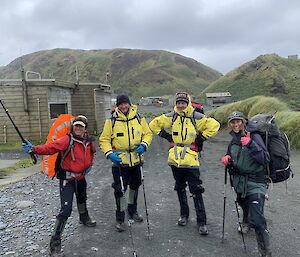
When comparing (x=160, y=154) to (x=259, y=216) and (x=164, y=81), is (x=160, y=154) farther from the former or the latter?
(x=164, y=81)

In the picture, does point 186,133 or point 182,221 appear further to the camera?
point 182,221

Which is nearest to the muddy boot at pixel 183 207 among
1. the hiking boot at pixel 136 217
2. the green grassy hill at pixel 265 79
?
the hiking boot at pixel 136 217

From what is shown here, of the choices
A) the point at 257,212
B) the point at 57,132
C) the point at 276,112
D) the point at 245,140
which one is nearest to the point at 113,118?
the point at 57,132

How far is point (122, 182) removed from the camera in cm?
640

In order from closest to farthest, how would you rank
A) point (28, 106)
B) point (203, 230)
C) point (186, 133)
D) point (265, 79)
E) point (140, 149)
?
point (203, 230)
point (186, 133)
point (140, 149)
point (28, 106)
point (265, 79)

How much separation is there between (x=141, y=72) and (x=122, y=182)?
163636 millimetres

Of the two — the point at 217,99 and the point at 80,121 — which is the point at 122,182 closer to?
the point at 80,121

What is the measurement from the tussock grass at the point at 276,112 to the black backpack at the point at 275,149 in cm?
1236

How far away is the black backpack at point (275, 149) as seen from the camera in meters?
5.15

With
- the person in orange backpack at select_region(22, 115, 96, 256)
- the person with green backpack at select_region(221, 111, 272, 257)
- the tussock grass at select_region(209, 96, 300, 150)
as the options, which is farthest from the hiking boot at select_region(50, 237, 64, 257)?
the tussock grass at select_region(209, 96, 300, 150)

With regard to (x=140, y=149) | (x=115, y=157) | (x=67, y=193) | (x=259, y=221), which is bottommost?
(x=259, y=221)

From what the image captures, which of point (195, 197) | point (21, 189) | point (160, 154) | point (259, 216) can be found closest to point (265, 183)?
point (259, 216)

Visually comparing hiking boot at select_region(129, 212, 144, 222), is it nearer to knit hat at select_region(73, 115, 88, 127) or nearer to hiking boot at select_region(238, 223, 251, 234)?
hiking boot at select_region(238, 223, 251, 234)

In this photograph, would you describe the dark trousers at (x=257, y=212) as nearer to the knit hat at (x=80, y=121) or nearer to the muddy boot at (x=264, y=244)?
the muddy boot at (x=264, y=244)
